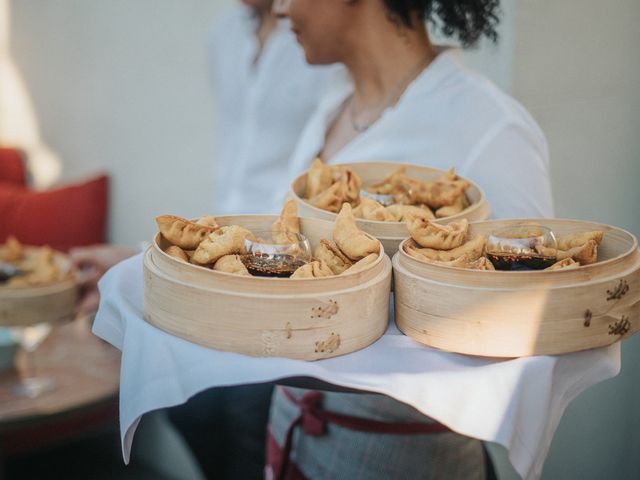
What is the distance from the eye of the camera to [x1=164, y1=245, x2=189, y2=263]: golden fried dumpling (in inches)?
46.0

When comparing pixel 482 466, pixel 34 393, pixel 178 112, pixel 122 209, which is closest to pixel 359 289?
pixel 482 466

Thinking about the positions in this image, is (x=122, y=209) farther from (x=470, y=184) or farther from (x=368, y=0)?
(x=470, y=184)

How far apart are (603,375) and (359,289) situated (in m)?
0.40

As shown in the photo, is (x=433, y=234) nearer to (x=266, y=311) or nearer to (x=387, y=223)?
(x=387, y=223)

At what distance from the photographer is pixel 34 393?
8.20 feet

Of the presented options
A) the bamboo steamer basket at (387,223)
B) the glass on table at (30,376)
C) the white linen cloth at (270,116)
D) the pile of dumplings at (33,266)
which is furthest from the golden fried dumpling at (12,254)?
the bamboo steamer basket at (387,223)

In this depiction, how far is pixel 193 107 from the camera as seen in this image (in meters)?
4.00

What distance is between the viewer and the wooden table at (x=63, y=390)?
239 centimetres

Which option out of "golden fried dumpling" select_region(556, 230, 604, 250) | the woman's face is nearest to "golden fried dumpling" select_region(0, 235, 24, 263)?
the woman's face

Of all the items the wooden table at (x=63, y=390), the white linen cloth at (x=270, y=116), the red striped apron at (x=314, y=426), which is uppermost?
the white linen cloth at (x=270, y=116)

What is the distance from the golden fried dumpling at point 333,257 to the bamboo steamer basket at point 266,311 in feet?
0.33

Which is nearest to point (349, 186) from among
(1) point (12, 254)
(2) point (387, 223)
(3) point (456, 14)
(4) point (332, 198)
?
(4) point (332, 198)

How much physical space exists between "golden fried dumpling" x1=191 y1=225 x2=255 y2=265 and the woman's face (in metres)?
0.78

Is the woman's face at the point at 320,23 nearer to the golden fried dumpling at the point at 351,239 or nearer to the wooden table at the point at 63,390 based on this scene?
the golden fried dumpling at the point at 351,239
